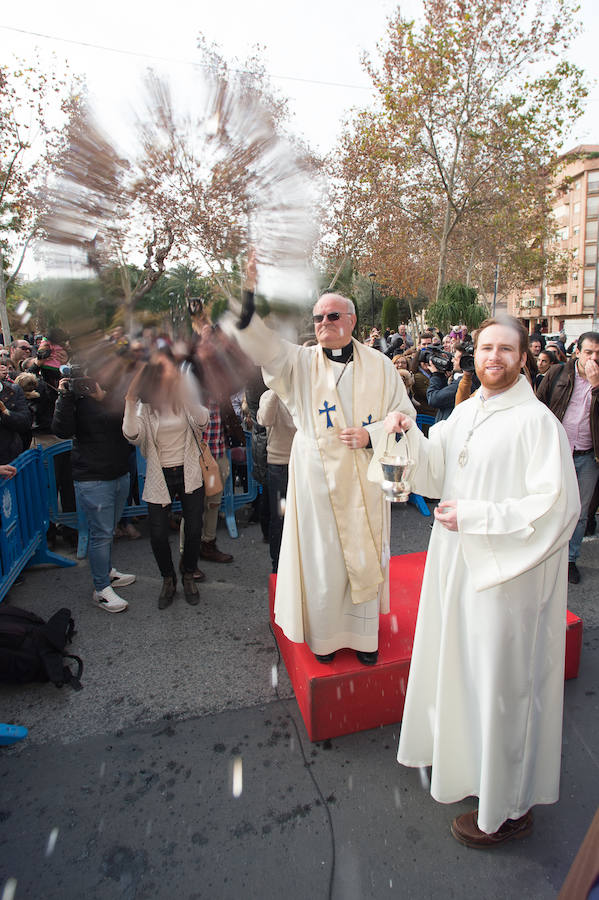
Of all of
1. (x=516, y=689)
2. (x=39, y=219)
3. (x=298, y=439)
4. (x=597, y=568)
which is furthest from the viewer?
(x=597, y=568)

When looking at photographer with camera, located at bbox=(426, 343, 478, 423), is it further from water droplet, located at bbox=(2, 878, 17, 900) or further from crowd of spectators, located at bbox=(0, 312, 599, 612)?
water droplet, located at bbox=(2, 878, 17, 900)

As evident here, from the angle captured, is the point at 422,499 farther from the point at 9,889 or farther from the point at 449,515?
the point at 9,889

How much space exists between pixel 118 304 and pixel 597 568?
4.85 metres

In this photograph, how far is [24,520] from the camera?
4598mm

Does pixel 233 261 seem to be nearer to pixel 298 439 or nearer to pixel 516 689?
pixel 298 439

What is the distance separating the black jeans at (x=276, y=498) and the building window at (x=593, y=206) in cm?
6422

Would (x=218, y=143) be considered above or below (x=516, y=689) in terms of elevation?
above

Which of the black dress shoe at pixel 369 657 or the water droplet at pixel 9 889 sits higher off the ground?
the black dress shoe at pixel 369 657

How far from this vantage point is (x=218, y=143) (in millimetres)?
1670

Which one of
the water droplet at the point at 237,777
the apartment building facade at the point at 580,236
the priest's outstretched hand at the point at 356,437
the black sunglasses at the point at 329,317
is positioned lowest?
the water droplet at the point at 237,777

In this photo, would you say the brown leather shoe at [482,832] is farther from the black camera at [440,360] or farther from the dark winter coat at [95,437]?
the black camera at [440,360]

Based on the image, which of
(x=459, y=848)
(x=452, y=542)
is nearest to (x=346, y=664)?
(x=459, y=848)

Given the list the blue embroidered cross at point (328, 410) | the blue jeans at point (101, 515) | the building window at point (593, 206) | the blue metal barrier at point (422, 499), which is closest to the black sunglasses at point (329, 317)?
the blue embroidered cross at point (328, 410)

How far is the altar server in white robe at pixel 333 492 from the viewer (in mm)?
2678
